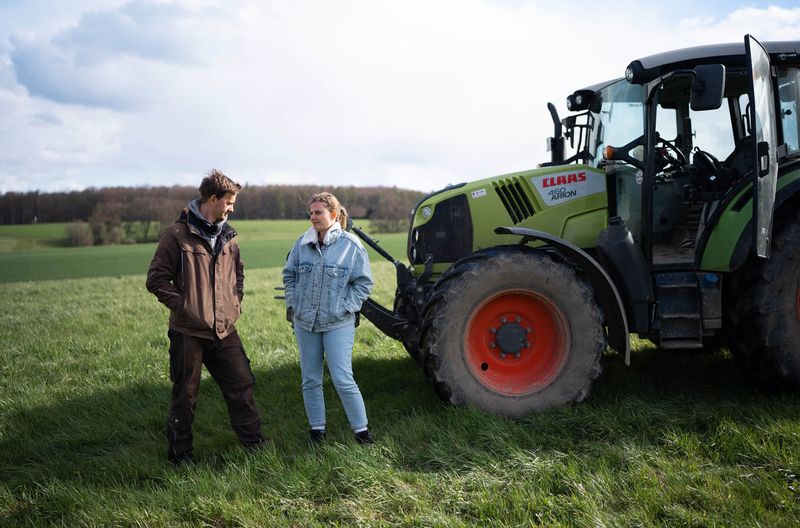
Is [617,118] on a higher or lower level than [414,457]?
higher

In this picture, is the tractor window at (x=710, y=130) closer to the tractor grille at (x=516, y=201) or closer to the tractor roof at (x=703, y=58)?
the tractor roof at (x=703, y=58)

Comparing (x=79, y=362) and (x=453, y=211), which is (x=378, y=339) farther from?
(x=79, y=362)

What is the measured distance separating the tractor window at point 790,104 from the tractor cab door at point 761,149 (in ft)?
1.61

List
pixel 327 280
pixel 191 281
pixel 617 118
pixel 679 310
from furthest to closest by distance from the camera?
1. pixel 617 118
2. pixel 679 310
3. pixel 327 280
4. pixel 191 281

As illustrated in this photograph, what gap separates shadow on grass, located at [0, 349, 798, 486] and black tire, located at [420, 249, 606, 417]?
0.59 ft

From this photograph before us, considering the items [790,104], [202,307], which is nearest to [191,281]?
[202,307]

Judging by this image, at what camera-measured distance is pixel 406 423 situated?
4430mm

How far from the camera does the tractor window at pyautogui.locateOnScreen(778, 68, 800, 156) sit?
16.0 ft

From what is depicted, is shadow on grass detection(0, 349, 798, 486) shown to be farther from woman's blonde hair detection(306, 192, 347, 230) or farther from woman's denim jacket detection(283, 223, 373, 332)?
woman's blonde hair detection(306, 192, 347, 230)

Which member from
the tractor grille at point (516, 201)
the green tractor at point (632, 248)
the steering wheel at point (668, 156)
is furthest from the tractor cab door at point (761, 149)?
the tractor grille at point (516, 201)

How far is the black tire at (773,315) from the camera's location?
4.46 meters

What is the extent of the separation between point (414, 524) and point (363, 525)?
10.0 inches

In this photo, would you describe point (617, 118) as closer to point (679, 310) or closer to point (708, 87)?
point (708, 87)

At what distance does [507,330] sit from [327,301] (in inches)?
53.6
